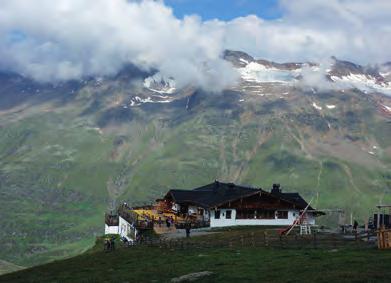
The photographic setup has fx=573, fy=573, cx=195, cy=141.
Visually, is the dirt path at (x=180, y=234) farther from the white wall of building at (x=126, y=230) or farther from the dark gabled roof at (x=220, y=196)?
the dark gabled roof at (x=220, y=196)

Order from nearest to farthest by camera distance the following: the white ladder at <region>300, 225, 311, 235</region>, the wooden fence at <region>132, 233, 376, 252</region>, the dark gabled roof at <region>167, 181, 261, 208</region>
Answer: the wooden fence at <region>132, 233, 376, 252</region> → the white ladder at <region>300, 225, 311, 235</region> → the dark gabled roof at <region>167, 181, 261, 208</region>

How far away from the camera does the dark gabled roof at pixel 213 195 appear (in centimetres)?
10094

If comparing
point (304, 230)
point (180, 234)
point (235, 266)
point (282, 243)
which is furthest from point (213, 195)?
point (235, 266)

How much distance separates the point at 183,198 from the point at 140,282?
68774 millimetres

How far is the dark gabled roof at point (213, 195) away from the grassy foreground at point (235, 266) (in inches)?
1549

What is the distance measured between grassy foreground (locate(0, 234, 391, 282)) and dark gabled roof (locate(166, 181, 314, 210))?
130 ft

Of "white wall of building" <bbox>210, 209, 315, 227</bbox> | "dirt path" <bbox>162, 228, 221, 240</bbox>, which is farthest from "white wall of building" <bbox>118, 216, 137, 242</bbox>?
"white wall of building" <bbox>210, 209, 315, 227</bbox>

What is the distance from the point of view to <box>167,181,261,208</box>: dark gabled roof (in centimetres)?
10094

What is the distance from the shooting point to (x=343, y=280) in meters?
34.4

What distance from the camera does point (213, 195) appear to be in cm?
10819

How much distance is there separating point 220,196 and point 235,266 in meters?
60.3

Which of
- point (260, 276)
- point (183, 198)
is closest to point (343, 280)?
point (260, 276)

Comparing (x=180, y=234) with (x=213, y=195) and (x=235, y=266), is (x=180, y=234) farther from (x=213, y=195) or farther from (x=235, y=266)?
(x=235, y=266)

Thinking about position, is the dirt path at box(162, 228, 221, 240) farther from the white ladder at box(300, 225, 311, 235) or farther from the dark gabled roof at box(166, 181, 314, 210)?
the white ladder at box(300, 225, 311, 235)
